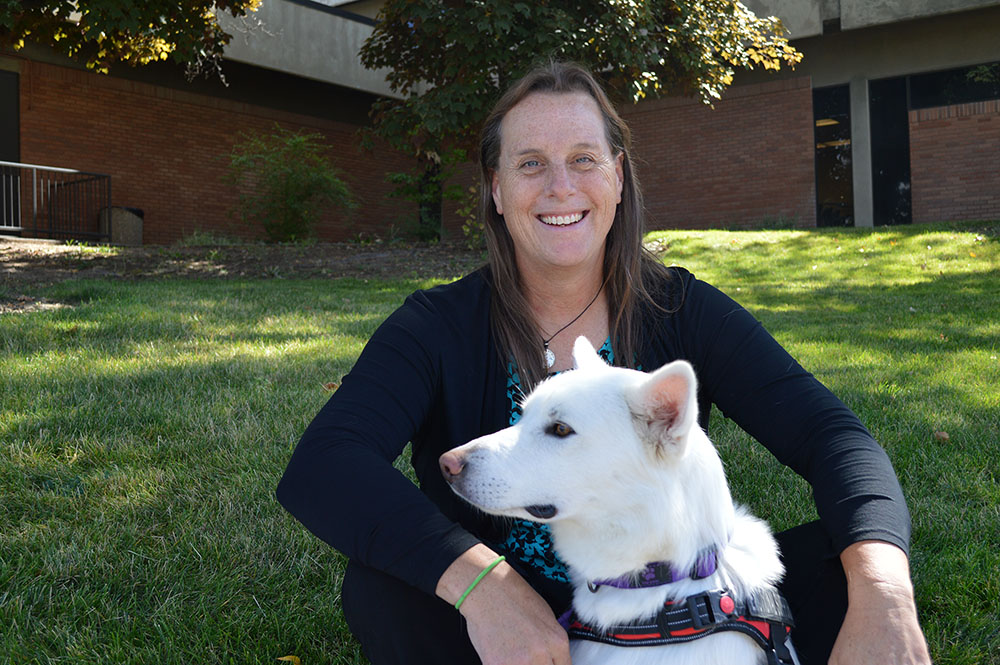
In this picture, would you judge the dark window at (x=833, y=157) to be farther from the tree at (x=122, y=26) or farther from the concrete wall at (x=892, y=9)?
the tree at (x=122, y=26)

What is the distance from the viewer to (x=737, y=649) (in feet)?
5.68

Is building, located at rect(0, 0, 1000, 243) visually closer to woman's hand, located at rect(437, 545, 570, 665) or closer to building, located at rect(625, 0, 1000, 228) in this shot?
building, located at rect(625, 0, 1000, 228)

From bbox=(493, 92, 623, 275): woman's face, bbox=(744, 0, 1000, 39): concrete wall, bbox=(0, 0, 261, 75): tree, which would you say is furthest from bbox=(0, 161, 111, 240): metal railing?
bbox=(493, 92, 623, 275): woman's face

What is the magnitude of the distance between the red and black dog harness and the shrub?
1435 centimetres

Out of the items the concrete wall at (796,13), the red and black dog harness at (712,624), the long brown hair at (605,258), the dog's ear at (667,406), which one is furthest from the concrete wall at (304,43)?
the red and black dog harness at (712,624)

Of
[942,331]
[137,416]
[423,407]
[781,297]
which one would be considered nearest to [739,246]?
[781,297]

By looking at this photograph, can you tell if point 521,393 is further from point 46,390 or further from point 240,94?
point 240,94

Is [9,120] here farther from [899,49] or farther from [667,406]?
[899,49]

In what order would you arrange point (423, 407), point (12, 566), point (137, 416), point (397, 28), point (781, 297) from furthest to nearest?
point (397, 28) < point (781, 297) < point (137, 416) < point (12, 566) < point (423, 407)

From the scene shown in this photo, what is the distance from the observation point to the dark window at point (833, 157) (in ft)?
52.8

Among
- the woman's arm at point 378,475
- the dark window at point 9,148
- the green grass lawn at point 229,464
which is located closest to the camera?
the woman's arm at point 378,475

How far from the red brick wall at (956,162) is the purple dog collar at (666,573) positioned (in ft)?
52.5

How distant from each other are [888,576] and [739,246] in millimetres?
11021

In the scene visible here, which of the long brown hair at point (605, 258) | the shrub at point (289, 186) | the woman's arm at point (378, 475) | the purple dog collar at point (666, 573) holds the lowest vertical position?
the purple dog collar at point (666, 573)
